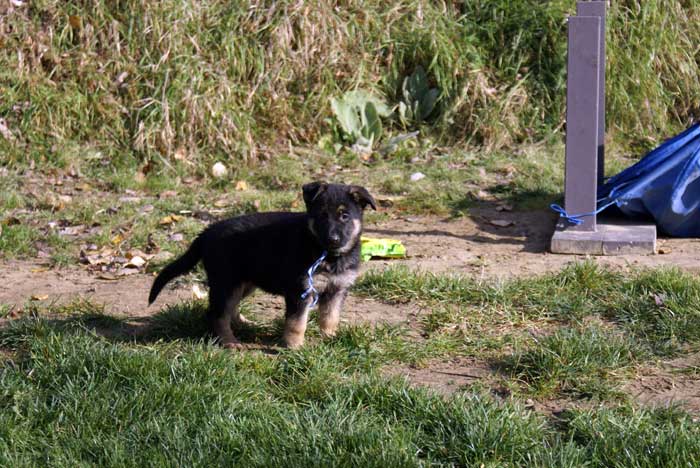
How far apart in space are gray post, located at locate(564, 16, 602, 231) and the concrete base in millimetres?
126

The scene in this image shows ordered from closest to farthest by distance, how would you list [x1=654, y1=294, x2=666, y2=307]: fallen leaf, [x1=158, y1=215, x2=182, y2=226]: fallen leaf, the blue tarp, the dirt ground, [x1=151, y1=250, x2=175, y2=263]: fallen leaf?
the dirt ground → [x1=654, y1=294, x2=666, y2=307]: fallen leaf → [x1=151, y1=250, x2=175, y2=263]: fallen leaf → the blue tarp → [x1=158, y1=215, x2=182, y2=226]: fallen leaf

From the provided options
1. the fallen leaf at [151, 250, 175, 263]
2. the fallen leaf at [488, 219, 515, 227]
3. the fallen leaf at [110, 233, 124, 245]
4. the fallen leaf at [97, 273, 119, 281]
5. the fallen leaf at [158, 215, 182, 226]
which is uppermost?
the fallen leaf at [158, 215, 182, 226]

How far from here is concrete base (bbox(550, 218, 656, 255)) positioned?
7035 mm

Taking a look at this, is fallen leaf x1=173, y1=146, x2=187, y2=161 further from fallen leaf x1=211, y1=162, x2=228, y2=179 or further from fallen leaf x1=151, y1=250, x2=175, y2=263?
fallen leaf x1=151, y1=250, x2=175, y2=263

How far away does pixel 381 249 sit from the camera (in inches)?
280

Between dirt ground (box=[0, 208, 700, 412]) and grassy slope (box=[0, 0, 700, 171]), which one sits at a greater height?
grassy slope (box=[0, 0, 700, 171])

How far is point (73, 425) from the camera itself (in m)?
4.36

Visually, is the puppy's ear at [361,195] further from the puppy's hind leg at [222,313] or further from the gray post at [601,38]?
the gray post at [601,38]

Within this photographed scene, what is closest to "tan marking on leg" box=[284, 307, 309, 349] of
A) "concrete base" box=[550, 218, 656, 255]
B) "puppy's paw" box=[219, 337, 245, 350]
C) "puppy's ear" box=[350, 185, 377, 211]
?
"puppy's paw" box=[219, 337, 245, 350]

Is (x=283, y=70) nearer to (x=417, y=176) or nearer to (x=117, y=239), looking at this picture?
(x=417, y=176)

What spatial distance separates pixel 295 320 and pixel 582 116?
305cm

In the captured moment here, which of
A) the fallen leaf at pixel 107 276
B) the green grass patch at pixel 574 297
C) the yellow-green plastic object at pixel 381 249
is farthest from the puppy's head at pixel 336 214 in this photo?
the fallen leaf at pixel 107 276

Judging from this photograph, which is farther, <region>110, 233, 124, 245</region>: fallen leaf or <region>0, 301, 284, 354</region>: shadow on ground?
<region>110, 233, 124, 245</region>: fallen leaf

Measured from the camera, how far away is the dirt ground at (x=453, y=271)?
16.0ft
